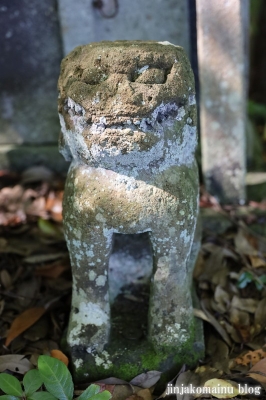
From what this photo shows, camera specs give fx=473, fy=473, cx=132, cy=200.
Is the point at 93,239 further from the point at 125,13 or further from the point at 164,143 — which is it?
the point at 125,13

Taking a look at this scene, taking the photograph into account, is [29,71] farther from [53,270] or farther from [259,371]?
[259,371]

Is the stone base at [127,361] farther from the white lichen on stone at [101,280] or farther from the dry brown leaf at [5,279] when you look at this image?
the dry brown leaf at [5,279]

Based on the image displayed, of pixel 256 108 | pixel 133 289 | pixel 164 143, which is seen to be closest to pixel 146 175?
pixel 164 143

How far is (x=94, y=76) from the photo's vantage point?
3.71 ft

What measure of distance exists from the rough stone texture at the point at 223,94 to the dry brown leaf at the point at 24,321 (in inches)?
39.2

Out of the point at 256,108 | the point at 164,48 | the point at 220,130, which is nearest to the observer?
the point at 164,48

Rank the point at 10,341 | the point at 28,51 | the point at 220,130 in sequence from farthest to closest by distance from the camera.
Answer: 1. the point at 28,51
2. the point at 220,130
3. the point at 10,341

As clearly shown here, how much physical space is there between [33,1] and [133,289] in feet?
4.59

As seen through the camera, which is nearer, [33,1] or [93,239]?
[93,239]

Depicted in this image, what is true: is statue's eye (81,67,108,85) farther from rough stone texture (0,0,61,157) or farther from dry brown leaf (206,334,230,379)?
rough stone texture (0,0,61,157)

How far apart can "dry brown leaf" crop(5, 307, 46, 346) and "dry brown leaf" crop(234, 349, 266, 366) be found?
0.63 m

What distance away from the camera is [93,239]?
121 cm

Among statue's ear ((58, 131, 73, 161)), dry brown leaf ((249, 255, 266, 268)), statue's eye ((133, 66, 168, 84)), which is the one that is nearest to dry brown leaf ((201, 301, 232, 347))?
dry brown leaf ((249, 255, 266, 268))

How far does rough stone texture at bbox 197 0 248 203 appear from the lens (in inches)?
73.6
